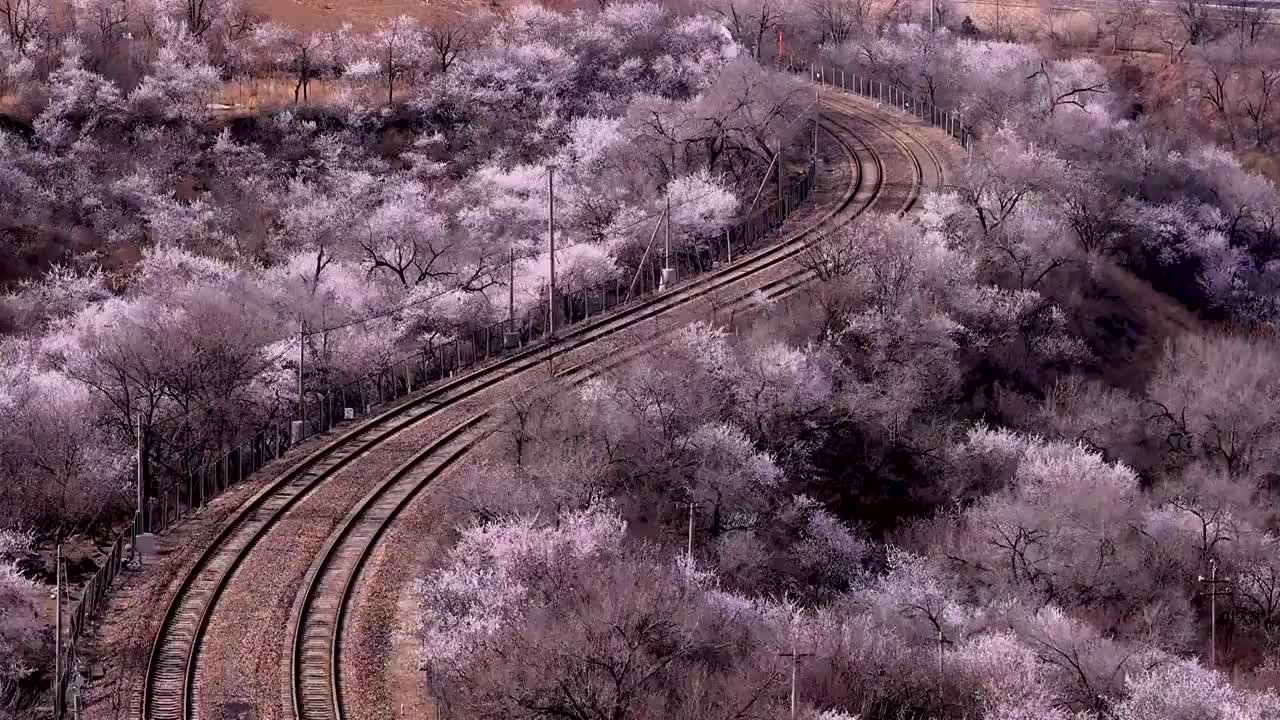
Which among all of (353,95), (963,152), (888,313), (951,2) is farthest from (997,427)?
(951,2)

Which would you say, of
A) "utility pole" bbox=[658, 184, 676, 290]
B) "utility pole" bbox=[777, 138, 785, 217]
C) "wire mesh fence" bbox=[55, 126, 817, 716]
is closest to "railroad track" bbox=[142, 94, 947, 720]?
"utility pole" bbox=[658, 184, 676, 290]

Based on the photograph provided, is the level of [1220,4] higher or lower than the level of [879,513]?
higher

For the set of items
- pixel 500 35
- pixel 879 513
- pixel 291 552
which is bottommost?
pixel 879 513

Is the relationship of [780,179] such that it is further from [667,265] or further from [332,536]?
[332,536]

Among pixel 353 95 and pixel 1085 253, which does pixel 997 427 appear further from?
pixel 353 95

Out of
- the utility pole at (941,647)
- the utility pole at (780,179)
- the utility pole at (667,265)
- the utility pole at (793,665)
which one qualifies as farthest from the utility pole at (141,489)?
the utility pole at (780,179)

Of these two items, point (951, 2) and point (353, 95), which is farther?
point (951, 2)

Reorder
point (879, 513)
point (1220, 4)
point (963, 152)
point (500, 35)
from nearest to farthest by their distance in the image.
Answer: point (879, 513)
point (963, 152)
point (500, 35)
point (1220, 4)

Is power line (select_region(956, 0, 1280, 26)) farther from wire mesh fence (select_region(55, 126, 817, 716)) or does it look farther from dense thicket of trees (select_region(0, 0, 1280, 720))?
wire mesh fence (select_region(55, 126, 817, 716))
